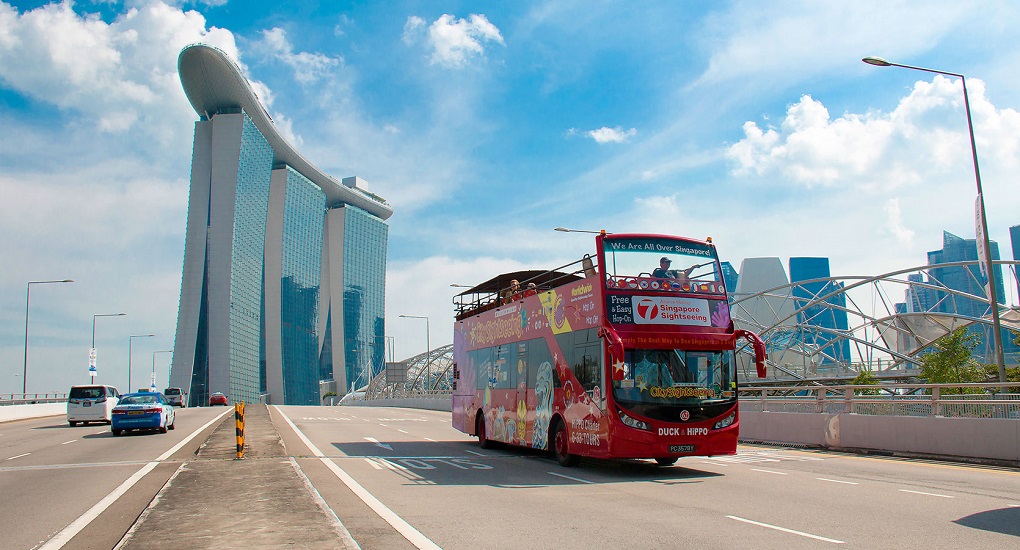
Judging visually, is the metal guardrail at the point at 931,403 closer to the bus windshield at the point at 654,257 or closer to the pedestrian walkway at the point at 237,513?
the bus windshield at the point at 654,257

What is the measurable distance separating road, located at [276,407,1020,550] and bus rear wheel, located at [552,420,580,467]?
305mm

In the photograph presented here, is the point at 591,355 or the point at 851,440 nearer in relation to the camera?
the point at 591,355

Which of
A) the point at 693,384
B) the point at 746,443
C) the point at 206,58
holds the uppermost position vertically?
the point at 206,58

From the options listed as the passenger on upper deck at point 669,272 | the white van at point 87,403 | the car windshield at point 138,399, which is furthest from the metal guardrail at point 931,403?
the white van at point 87,403

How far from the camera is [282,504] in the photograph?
10.1 meters

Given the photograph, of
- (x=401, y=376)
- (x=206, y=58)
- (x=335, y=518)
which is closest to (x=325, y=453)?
(x=335, y=518)

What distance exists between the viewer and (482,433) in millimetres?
21219

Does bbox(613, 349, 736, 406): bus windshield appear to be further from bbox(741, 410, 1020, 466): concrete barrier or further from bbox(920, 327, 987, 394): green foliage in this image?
bbox(920, 327, 987, 394): green foliage

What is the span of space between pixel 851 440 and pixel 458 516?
1349 centimetres

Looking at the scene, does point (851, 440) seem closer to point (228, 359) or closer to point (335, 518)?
point (335, 518)

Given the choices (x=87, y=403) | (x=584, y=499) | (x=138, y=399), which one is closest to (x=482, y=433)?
(x=584, y=499)

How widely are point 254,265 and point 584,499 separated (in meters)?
139

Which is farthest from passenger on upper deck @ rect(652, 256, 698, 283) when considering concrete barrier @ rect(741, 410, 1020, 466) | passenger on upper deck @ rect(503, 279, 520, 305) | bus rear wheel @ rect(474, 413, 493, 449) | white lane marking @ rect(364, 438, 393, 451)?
white lane marking @ rect(364, 438, 393, 451)

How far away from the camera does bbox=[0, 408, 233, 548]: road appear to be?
29.7ft
